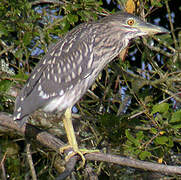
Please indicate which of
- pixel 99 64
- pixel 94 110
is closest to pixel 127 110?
pixel 94 110

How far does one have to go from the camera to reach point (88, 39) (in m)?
3.02

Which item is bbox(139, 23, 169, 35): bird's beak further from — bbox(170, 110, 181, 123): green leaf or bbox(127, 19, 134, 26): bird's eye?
bbox(170, 110, 181, 123): green leaf

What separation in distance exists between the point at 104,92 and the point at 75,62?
21.4 inches

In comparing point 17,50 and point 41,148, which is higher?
point 17,50

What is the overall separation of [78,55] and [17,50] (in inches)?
23.0

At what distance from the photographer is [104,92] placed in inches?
137

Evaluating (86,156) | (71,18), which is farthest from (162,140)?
(71,18)

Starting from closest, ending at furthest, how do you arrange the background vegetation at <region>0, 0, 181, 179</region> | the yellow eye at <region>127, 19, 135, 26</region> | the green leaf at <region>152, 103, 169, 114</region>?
the green leaf at <region>152, 103, 169, 114</region>, the yellow eye at <region>127, 19, 135, 26</region>, the background vegetation at <region>0, 0, 181, 179</region>

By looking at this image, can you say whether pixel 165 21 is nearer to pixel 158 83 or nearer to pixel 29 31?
pixel 158 83

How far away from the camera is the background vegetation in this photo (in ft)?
10.3

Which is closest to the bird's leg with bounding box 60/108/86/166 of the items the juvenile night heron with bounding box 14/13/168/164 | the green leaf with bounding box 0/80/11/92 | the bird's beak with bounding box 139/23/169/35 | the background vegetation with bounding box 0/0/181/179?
the juvenile night heron with bounding box 14/13/168/164

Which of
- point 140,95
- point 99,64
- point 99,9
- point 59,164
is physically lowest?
point 59,164

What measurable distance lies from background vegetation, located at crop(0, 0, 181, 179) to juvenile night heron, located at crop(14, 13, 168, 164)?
0.69 ft

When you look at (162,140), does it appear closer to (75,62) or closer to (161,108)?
(161,108)
